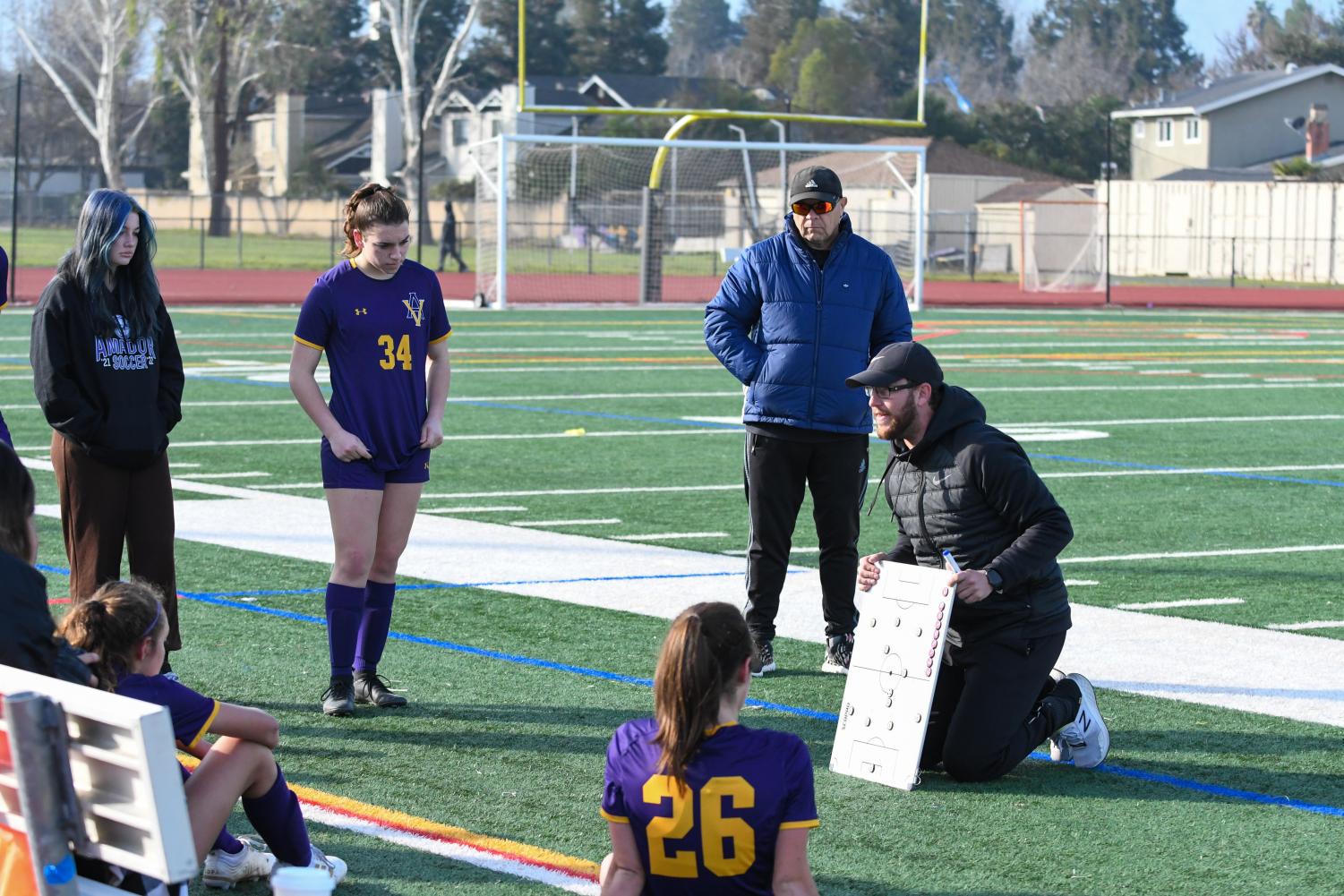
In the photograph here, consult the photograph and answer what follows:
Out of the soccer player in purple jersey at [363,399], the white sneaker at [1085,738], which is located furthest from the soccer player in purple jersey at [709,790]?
the soccer player in purple jersey at [363,399]

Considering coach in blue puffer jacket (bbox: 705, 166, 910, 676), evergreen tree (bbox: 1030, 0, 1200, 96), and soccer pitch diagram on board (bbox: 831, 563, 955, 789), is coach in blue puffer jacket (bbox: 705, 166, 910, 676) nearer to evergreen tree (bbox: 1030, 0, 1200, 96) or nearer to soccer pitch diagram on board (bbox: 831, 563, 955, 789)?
soccer pitch diagram on board (bbox: 831, 563, 955, 789)

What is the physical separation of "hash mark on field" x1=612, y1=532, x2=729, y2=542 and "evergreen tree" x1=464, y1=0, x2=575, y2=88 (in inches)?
3040

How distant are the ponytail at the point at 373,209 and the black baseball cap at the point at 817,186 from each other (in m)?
1.52

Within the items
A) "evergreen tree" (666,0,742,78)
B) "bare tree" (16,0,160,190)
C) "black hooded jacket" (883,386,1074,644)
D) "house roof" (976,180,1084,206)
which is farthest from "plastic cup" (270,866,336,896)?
"evergreen tree" (666,0,742,78)

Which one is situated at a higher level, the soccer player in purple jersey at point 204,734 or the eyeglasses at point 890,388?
the eyeglasses at point 890,388

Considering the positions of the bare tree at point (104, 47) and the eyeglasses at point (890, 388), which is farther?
the bare tree at point (104, 47)

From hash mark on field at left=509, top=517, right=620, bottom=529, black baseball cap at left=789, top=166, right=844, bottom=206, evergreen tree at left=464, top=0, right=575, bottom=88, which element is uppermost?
evergreen tree at left=464, top=0, right=575, bottom=88

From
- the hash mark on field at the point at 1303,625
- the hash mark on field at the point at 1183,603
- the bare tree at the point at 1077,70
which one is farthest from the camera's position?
the bare tree at the point at 1077,70

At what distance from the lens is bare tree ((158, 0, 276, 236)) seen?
211ft

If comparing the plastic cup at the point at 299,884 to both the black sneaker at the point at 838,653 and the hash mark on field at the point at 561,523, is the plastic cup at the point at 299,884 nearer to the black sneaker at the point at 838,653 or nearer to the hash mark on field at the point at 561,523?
the black sneaker at the point at 838,653

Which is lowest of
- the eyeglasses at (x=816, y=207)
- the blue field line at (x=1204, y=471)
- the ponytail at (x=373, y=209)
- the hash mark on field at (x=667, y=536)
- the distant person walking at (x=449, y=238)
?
the hash mark on field at (x=667, y=536)

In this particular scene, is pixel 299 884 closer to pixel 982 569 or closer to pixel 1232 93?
pixel 982 569

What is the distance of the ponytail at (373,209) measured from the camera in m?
6.23

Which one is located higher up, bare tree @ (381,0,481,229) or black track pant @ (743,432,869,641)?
bare tree @ (381,0,481,229)
